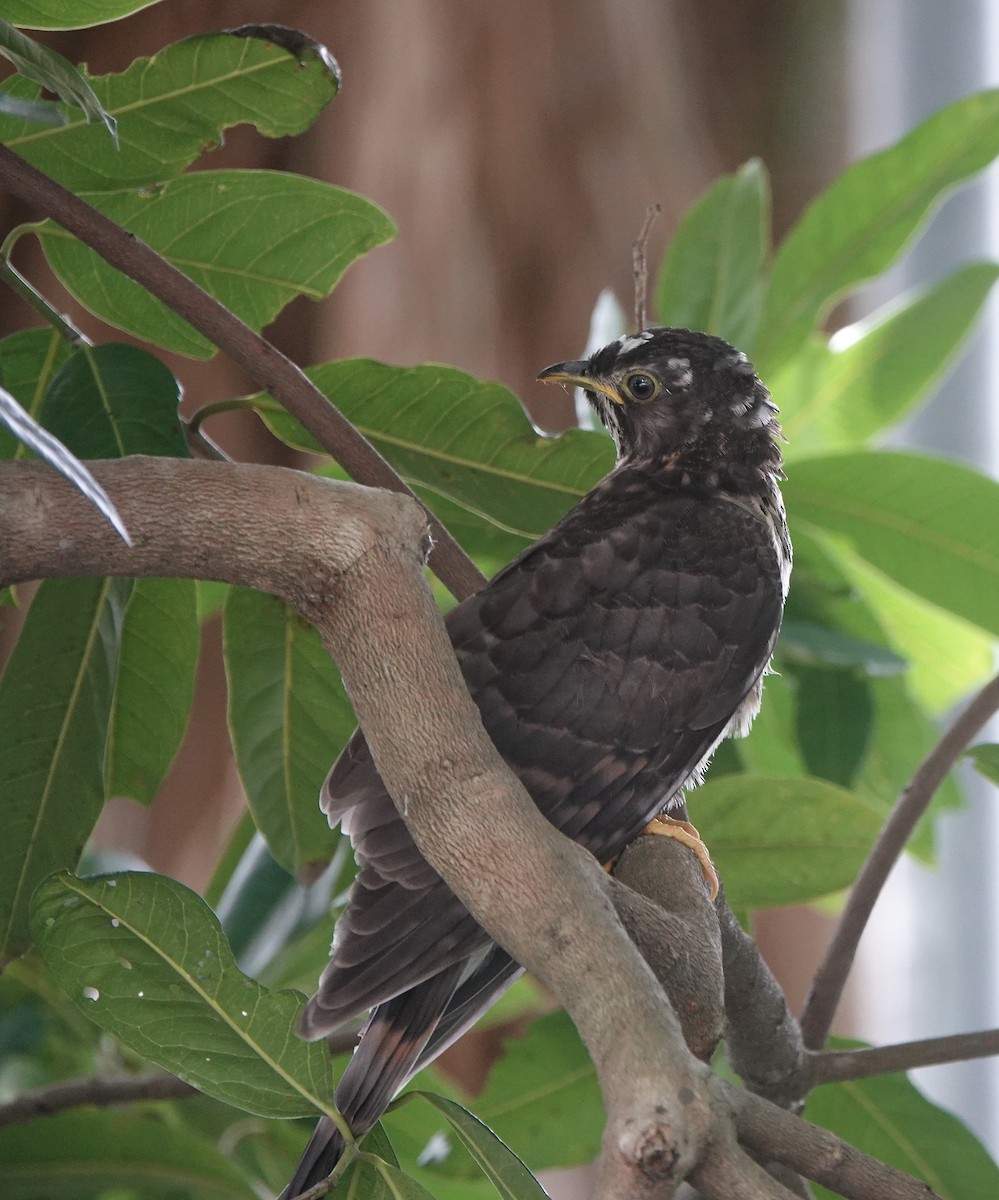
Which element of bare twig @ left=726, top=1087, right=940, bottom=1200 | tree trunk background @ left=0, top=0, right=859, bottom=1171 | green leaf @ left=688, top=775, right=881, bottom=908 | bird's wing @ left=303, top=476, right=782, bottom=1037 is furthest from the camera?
tree trunk background @ left=0, top=0, right=859, bottom=1171

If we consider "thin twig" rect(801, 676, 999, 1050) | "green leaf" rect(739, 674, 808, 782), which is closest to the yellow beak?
"thin twig" rect(801, 676, 999, 1050)

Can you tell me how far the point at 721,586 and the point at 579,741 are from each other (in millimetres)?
262

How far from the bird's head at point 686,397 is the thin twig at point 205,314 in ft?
1.63

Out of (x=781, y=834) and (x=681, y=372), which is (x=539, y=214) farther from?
(x=781, y=834)

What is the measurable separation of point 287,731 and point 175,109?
63 centimetres

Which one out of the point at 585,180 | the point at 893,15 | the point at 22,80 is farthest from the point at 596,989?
the point at 893,15

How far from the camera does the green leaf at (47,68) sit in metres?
0.92

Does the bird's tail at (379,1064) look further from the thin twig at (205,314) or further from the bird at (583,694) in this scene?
the thin twig at (205,314)

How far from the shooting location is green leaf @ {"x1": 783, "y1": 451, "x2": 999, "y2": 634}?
5.92 ft

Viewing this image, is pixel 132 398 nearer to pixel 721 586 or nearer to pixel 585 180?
pixel 721 586

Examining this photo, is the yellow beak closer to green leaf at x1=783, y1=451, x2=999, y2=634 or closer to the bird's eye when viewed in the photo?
the bird's eye

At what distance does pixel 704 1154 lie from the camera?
707mm

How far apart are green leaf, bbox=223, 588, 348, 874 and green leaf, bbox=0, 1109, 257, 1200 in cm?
40

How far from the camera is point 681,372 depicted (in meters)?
1.65
